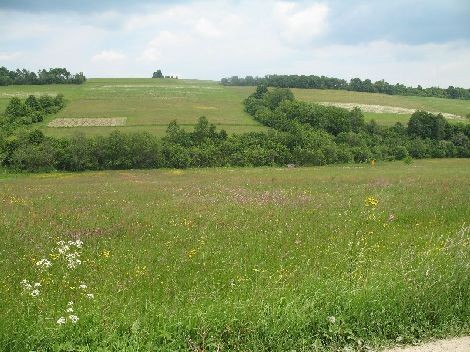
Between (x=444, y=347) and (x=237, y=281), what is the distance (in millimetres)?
3611

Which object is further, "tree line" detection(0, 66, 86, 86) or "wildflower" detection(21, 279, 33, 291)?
"tree line" detection(0, 66, 86, 86)

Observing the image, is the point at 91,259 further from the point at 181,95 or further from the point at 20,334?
the point at 181,95

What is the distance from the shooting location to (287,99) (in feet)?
326

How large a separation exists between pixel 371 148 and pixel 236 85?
330 feet

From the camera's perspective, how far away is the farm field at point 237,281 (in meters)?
6.05

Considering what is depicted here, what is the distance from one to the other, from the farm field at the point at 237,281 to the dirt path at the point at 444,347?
185 millimetres

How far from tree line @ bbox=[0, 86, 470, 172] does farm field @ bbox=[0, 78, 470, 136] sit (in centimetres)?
666

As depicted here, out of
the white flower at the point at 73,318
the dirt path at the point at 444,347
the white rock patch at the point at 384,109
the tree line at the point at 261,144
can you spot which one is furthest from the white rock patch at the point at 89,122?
the dirt path at the point at 444,347

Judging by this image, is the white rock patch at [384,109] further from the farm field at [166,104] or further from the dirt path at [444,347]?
the dirt path at [444,347]

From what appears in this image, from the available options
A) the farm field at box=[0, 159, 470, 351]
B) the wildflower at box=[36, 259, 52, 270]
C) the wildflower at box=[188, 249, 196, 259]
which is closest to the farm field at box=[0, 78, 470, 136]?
the farm field at box=[0, 159, 470, 351]

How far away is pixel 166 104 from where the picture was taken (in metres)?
104

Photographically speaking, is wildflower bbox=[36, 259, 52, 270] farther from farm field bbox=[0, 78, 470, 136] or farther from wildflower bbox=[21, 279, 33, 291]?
farm field bbox=[0, 78, 470, 136]

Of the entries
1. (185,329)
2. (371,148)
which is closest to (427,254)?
(185,329)

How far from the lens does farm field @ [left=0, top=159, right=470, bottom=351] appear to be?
6.05 metres
